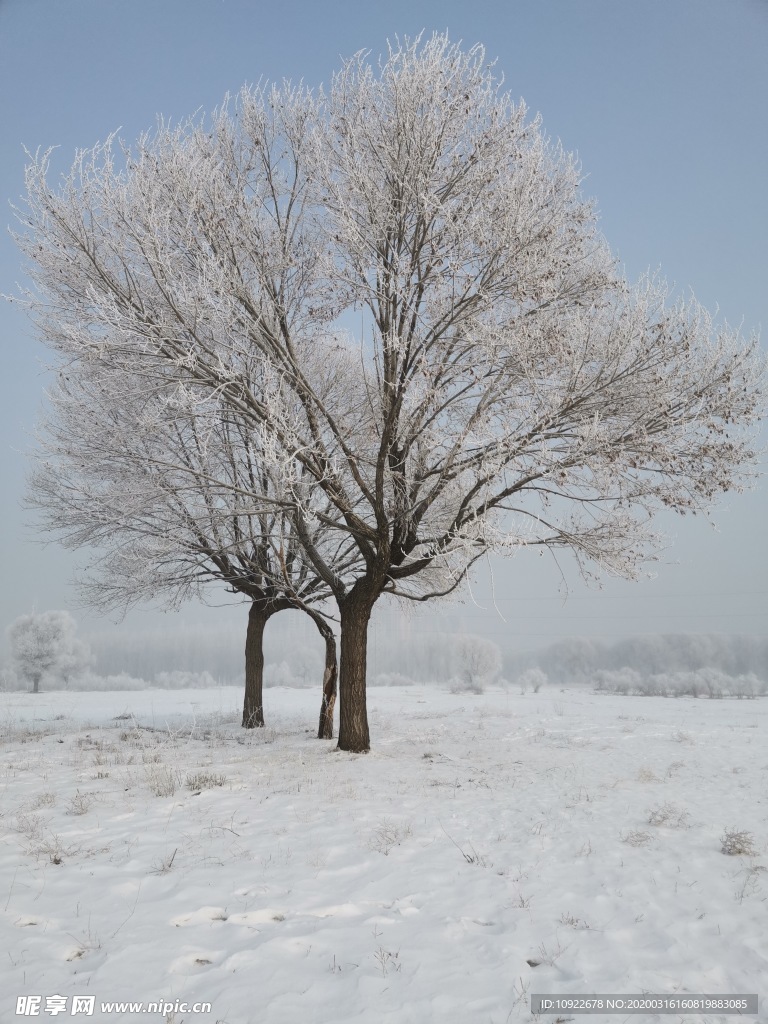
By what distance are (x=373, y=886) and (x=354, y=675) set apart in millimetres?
6219

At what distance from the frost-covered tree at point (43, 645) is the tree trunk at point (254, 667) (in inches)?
1417

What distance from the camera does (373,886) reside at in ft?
15.1

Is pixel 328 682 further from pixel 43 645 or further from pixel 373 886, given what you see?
pixel 43 645

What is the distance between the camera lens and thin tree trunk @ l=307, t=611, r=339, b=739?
1259 cm

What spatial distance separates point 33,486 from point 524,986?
14.5m

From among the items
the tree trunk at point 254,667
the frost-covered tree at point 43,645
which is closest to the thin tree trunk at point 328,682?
the tree trunk at point 254,667

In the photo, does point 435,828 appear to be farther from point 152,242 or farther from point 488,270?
point 152,242

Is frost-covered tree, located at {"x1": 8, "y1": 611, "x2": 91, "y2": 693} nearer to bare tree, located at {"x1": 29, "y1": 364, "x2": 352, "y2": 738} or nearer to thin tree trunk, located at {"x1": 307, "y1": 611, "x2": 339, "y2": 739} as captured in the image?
bare tree, located at {"x1": 29, "y1": 364, "x2": 352, "y2": 738}

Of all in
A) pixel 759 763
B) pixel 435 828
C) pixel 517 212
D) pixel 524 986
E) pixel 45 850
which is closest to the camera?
pixel 524 986

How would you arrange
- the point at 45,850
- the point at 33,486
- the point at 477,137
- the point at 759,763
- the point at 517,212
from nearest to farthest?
the point at 45,850, the point at 517,212, the point at 477,137, the point at 759,763, the point at 33,486

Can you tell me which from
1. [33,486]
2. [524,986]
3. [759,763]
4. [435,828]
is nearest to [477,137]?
[435,828]

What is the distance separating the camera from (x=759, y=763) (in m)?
10.1

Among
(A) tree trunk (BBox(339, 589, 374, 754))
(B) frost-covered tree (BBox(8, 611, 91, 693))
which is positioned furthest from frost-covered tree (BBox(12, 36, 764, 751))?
(B) frost-covered tree (BBox(8, 611, 91, 693))

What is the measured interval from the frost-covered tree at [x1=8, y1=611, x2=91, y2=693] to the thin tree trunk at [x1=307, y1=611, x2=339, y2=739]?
39.5 metres
